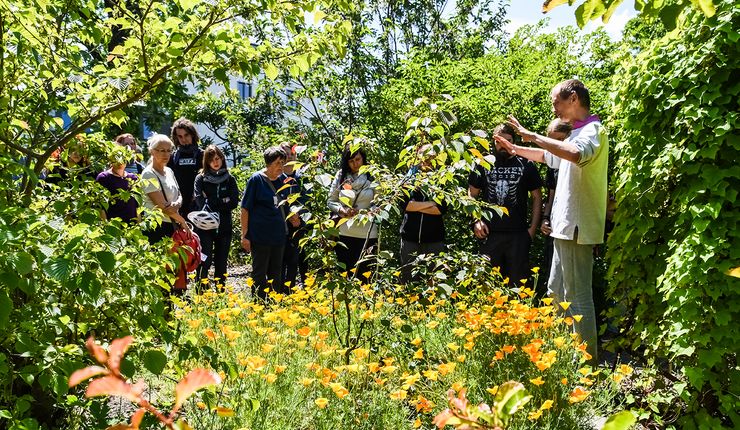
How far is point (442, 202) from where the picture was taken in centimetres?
575

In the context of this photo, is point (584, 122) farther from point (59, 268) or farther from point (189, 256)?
point (59, 268)

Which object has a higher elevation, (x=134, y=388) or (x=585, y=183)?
(x=585, y=183)

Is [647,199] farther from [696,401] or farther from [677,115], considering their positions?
[696,401]

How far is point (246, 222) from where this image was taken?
238 inches

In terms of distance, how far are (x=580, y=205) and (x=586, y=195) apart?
8cm

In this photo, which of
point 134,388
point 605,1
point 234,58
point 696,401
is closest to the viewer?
point 134,388

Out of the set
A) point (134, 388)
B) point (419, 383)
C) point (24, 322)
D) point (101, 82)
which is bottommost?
point (419, 383)

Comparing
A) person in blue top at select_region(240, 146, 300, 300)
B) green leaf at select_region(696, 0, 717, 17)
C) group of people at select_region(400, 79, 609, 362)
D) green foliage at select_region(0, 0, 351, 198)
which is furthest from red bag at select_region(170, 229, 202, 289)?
green leaf at select_region(696, 0, 717, 17)

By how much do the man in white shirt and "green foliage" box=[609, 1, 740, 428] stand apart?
58 cm

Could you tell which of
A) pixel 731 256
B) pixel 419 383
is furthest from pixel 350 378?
pixel 731 256

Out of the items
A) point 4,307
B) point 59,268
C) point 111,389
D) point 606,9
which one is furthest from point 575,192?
point 111,389

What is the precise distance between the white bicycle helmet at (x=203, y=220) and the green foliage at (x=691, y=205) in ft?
13.4

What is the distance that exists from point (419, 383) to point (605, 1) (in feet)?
7.50

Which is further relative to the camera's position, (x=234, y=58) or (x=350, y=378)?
(x=350, y=378)
